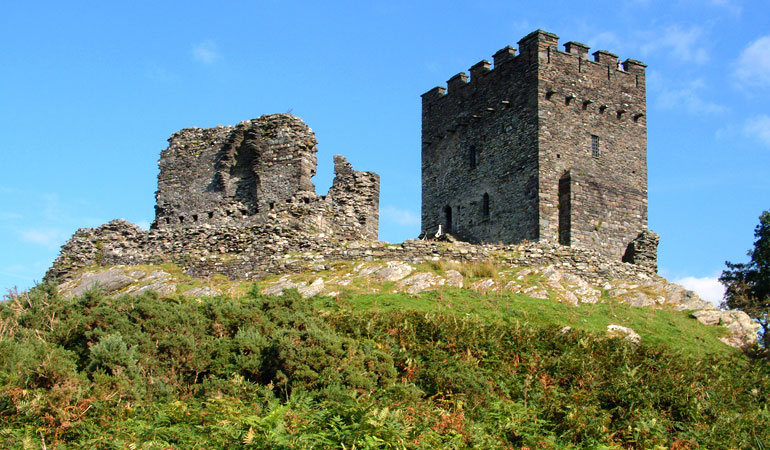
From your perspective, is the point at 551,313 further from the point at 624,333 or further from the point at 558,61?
the point at 558,61

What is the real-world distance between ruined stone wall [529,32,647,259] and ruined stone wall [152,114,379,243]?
9.45m

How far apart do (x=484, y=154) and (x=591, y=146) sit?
4464mm

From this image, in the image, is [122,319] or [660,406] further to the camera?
[122,319]

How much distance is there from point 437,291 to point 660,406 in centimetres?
705

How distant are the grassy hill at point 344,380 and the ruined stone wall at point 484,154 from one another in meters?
15.9

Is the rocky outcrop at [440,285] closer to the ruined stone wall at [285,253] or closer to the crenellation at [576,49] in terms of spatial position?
the ruined stone wall at [285,253]

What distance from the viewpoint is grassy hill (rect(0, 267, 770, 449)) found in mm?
11430

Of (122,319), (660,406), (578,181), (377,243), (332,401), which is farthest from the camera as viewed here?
(578,181)

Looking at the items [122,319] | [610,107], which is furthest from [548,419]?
[610,107]

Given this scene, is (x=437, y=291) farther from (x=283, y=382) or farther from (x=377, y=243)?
(x=283, y=382)

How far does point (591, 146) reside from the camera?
34.2m

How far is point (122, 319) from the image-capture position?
1483cm

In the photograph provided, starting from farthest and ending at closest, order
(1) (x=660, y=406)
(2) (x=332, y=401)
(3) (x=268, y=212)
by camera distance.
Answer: (3) (x=268, y=212)
(1) (x=660, y=406)
(2) (x=332, y=401)

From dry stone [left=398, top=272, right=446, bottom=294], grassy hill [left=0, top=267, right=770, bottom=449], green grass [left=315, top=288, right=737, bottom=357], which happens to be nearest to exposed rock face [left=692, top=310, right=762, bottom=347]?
green grass [left=315, top=288, right=737, bottom=357]
